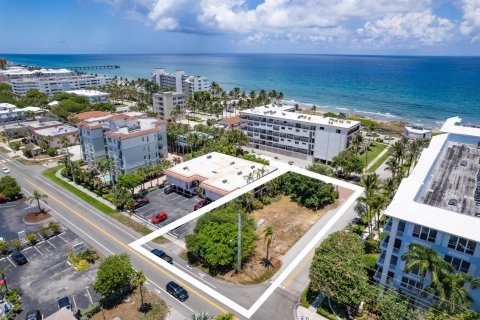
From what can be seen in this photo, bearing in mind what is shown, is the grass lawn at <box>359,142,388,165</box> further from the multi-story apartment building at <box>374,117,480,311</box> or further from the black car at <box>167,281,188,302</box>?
the black car at <box>167,281,188,302</box>

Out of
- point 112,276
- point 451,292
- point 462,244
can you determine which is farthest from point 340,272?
point 112,276

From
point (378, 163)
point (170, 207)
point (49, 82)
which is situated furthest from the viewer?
point (49, 82)

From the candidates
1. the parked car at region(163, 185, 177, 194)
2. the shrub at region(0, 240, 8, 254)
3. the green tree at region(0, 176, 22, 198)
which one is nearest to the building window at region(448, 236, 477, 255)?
the parked car at region(163, 185, 177, 194)

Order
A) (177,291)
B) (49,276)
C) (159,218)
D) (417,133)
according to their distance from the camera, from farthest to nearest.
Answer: (417,133), (159,218), (49,276), (177,291)

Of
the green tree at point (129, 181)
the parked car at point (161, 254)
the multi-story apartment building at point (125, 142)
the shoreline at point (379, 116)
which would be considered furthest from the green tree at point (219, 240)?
the shoreline at point (379, 116)

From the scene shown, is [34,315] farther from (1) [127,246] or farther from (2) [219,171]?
(2) [219,171]

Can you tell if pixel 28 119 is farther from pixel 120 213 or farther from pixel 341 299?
pixel 341 299
